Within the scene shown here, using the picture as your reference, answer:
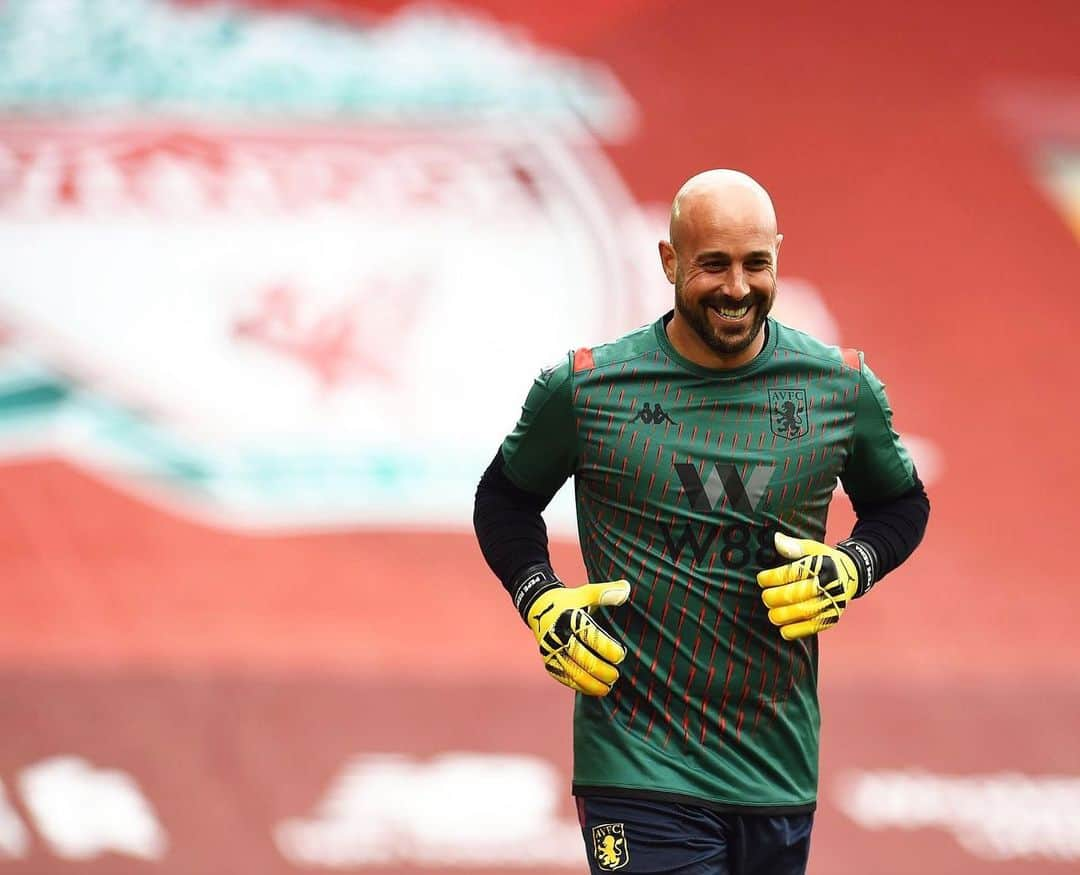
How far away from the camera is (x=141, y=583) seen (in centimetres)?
443

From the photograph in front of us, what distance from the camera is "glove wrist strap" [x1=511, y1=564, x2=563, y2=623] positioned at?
235 cm

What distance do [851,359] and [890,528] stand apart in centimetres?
27

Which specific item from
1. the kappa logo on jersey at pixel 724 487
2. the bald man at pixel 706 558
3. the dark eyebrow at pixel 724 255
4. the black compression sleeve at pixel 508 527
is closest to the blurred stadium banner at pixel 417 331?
the black compression sleeve at pixel 508 527

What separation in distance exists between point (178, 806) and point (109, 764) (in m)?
0.22

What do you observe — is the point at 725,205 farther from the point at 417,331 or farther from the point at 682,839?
the point at 417,331

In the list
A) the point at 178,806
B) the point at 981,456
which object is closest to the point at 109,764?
the point at 178,806

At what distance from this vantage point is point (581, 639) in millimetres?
2227

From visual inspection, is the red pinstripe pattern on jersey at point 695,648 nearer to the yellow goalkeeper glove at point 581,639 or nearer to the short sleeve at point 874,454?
the yellow goalkeeper glove at point 581,639

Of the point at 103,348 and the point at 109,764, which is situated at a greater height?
the point at 103,348

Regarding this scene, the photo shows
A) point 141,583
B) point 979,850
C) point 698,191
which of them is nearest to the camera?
point 698,191

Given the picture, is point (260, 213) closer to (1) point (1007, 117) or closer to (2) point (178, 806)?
(2) point (178, 806)

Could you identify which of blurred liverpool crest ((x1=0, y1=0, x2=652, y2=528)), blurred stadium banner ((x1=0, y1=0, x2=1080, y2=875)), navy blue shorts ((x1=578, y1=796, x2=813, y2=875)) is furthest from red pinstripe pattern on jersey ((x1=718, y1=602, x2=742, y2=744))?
blurred liverpool crest ((x1=0, y1=0, x2=652, y2=528))

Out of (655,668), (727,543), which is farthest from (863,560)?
(655,668)

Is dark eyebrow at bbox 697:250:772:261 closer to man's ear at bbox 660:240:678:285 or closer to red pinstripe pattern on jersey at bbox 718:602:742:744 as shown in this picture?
man's ear at bbox 660:240:678:285
